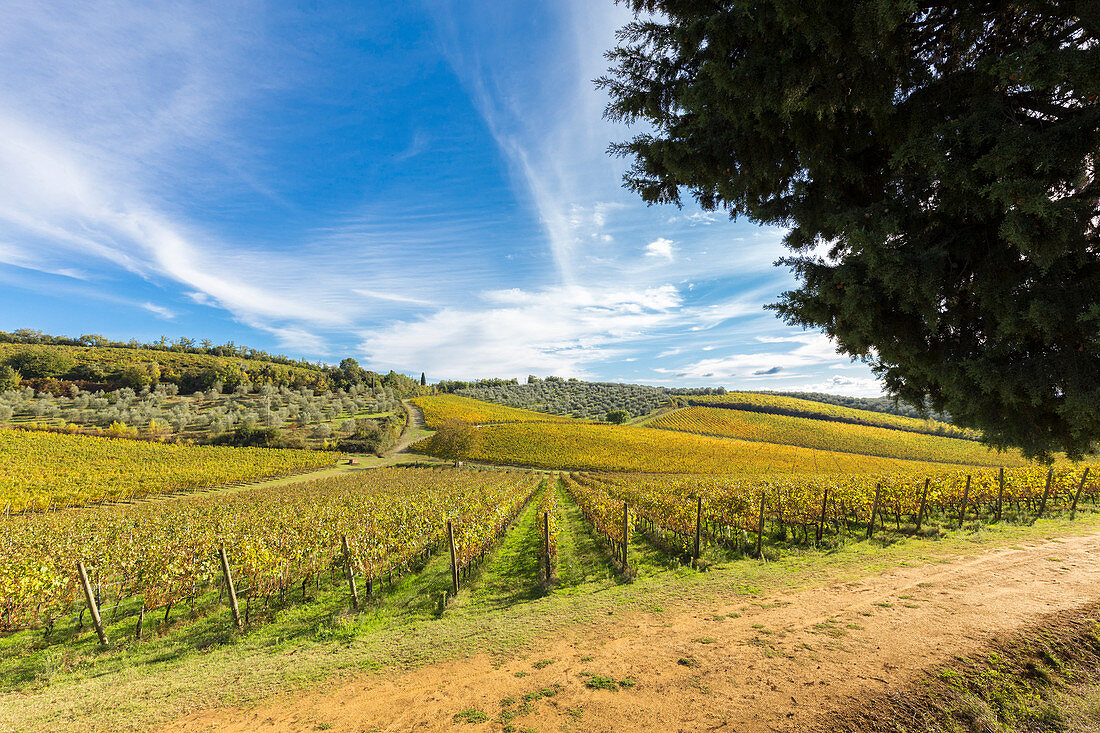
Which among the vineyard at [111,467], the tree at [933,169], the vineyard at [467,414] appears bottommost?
the vineyard at [111,467]

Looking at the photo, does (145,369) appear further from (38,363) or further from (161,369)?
(38,363)

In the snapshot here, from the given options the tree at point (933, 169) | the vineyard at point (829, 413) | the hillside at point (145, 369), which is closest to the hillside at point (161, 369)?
the hillside at point (145, 369)

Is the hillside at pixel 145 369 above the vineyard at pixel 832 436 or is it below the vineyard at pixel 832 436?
above

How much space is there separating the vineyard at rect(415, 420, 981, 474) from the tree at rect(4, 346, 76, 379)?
10220 cm

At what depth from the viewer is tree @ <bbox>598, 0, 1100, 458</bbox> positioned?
246cm

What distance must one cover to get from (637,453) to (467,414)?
43.8 m

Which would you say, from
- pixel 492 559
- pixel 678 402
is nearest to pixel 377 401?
pixel 678 402

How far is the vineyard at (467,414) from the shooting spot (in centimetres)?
7404

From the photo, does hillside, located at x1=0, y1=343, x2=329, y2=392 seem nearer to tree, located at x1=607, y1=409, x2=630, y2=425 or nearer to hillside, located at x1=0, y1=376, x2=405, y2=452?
hillside, located at x1=0, y1=376, x2=405, y2=452

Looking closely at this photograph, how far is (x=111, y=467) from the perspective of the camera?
3569 cm

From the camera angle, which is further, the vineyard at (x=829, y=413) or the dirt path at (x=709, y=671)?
the vineyard at (x=829, y=413)

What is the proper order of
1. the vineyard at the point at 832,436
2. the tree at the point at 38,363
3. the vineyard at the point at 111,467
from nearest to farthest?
the vineyard at the point at 111,467, the vineyard at the point at 832,436, the tree at the point at 38,363

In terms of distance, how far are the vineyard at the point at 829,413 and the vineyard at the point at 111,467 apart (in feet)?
293

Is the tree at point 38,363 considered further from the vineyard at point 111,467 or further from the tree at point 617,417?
the tree at point 617,417
